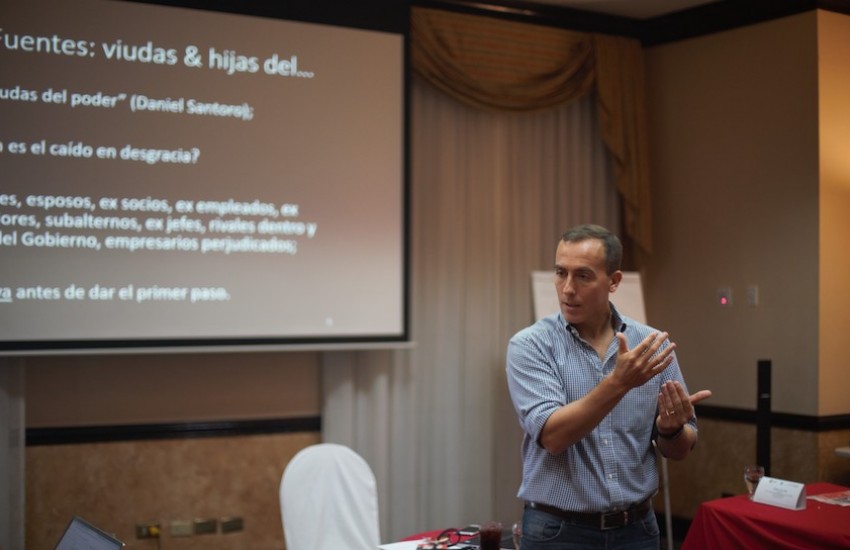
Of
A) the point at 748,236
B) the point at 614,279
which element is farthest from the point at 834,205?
the point at 614,279

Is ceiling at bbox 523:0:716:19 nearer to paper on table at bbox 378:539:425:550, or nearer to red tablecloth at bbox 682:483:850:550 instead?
red tablecloth at bbox 682:483:850:550

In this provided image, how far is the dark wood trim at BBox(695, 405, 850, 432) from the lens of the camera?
4809 millimetres

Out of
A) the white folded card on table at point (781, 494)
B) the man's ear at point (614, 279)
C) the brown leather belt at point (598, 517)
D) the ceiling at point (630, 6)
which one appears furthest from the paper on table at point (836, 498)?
the ceiling at point (630, 6)

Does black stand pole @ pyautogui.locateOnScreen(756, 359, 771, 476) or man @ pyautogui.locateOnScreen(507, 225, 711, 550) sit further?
black stand pole @ pyautogui.locateOnScreen(756, 359, 771, 476)

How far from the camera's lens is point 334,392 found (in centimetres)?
482

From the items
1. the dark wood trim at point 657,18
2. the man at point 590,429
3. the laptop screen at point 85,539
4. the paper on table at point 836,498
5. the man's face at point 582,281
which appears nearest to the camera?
the man at point 590,429

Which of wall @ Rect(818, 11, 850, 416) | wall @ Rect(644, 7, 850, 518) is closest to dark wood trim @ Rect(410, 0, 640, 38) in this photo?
wall @ Rect(644, 7, 850, 518)

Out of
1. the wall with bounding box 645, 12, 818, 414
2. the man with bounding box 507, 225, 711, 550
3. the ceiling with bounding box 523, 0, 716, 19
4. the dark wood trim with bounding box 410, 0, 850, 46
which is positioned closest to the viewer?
the man with bounding box 507, 225, 711, 550

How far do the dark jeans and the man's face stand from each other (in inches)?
20.8

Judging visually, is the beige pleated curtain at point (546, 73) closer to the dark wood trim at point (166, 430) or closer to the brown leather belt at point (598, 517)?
the dark wood trim at point (166, 430)

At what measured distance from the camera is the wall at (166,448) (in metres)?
4.36

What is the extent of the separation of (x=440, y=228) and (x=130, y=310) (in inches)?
71.2

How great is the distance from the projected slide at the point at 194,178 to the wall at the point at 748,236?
186 cm

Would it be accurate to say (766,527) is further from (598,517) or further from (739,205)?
(739,205)
